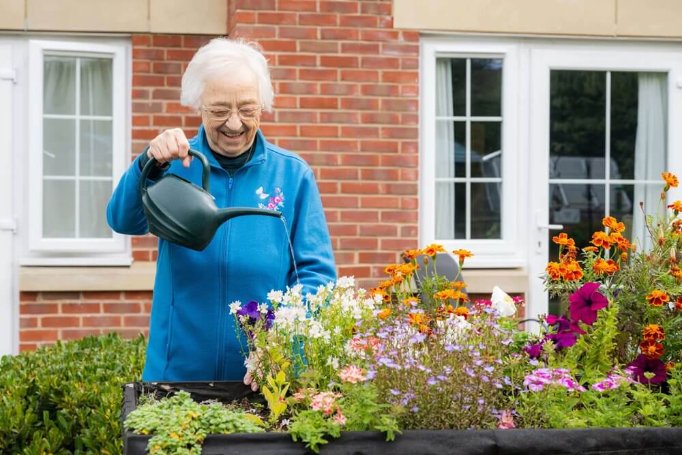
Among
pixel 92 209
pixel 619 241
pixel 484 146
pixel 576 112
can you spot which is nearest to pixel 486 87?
pixel 484 146

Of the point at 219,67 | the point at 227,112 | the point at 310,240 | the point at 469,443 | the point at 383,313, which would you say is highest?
the point at 219,67

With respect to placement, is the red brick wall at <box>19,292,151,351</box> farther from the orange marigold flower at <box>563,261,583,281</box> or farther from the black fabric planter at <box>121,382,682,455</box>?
the black fabric planter at <box>121,382,682,455</box>

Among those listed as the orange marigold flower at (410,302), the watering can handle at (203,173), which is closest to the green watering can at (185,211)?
the watering can handle at (203,173)

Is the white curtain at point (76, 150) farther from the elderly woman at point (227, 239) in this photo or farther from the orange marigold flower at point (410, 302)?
the orange marigold flower at point (410, 302)

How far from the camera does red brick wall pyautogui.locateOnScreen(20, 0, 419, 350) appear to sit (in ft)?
19.3

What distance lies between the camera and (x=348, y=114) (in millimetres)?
5957

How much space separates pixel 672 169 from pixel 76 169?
3.64m

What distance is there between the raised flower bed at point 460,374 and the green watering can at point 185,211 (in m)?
0.20

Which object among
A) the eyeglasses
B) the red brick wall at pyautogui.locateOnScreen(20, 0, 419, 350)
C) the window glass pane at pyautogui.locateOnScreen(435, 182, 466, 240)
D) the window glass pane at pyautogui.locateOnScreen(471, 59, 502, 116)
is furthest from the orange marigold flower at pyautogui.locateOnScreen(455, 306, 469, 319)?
the window glass pane at pyautogui.locateOnScreen(471, 59, 502, 116)

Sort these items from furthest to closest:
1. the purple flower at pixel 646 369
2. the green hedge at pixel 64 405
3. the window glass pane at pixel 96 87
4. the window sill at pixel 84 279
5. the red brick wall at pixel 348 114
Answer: the window glass pane at pixel 96 87 → the window sill at pixel 84 279 → the red brick wall at pixel 348 114 → the green hedge at pixel 64 405 → the purple flower at pixel 646 369

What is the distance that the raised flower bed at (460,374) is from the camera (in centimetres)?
197

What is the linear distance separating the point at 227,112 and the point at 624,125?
4.40m

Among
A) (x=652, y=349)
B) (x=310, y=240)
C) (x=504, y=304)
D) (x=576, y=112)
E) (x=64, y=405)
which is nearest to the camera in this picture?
(x=652, y=349)

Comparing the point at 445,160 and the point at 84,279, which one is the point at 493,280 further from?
the point at 84,279
